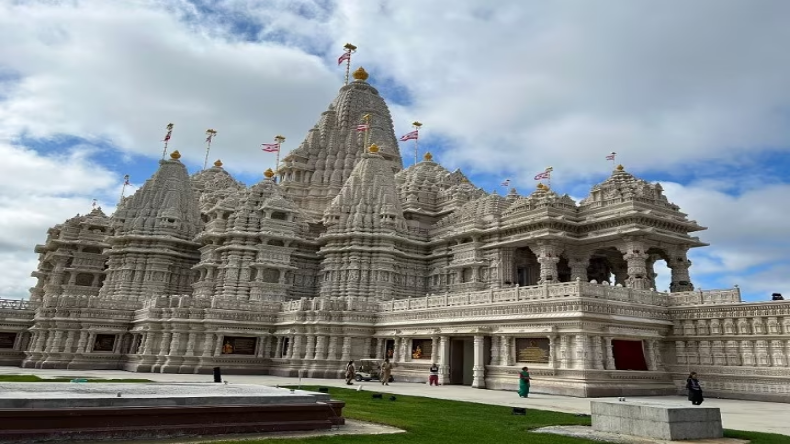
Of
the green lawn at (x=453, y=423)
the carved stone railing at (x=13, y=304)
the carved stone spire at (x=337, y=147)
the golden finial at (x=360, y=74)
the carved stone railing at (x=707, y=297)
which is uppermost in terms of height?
the golden finial at (x=360, y=74)

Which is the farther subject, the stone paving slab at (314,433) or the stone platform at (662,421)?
the stone platform at (662,421)

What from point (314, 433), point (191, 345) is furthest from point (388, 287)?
point (314, 433)

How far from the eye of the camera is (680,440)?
35.3 ft

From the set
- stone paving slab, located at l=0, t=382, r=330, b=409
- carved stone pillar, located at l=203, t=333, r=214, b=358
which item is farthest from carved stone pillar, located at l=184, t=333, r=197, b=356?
stone paving slab, located at l=0, t=382, r=330, b=409

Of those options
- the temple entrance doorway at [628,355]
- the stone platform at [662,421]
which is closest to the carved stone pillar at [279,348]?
the temple entrance doorway at [628,355]

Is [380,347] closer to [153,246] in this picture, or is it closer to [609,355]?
[609,355]

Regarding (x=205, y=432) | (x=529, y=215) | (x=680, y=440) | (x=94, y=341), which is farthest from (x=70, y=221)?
(x=680, y=440)

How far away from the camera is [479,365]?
26.8m

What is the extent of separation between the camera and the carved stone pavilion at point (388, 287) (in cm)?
2486

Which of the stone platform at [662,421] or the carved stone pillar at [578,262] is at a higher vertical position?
the carved stone pillar at [578,262]

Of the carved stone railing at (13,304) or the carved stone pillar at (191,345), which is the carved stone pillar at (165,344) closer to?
the carved stone pillar at (191,345)

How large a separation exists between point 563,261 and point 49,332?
35.5 meters

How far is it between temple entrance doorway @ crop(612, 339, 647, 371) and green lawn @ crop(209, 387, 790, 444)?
10144mm

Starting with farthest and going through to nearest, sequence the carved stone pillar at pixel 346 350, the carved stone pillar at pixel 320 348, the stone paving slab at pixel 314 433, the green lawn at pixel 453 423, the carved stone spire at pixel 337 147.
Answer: the carved stone spire at pixel 337 147 → the carved stone pillar at pixel 346 350 → the carved stone pillar at pixel 320 348 → the green lawn at pixel 453 423 → the stone paving slab at pixel 314 433
